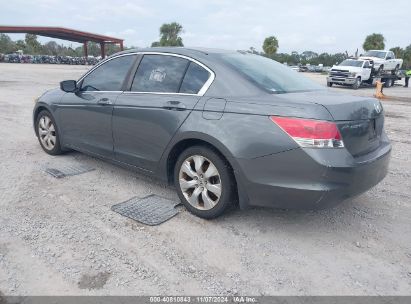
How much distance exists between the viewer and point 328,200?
3.04m

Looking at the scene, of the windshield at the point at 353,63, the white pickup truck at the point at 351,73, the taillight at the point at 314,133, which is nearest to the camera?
the taillight at the point at 314,133

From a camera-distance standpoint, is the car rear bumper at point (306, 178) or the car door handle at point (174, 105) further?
the car door handle at point (174, 105)

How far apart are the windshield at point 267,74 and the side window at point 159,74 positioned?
478 millimetres

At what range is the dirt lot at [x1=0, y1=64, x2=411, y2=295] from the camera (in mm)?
2697

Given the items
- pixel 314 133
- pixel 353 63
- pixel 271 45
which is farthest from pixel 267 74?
pixel 271 45

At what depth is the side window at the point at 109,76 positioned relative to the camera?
446 centimetres

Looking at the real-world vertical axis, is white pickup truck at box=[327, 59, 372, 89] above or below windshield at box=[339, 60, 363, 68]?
below

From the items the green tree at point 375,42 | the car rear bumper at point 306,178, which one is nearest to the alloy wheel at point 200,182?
the car rear bumper at point 306,178

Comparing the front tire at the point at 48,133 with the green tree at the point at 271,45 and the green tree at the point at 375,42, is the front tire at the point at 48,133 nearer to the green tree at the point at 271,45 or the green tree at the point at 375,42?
the green tree at the point at 375,42

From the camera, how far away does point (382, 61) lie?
27.4 meters

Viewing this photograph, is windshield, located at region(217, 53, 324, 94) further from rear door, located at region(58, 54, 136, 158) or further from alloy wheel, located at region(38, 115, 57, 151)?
alloy wheel, located at region(38, 115, 57, 151)

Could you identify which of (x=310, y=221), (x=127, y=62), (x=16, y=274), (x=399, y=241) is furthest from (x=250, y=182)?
(x=127, y=62)

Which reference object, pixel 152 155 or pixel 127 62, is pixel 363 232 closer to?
pixel 152 155

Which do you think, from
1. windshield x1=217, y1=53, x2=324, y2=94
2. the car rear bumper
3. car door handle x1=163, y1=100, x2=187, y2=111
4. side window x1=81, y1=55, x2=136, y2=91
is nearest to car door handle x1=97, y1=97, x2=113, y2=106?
side window x1=81, y1=55, x2=136, y2=91
